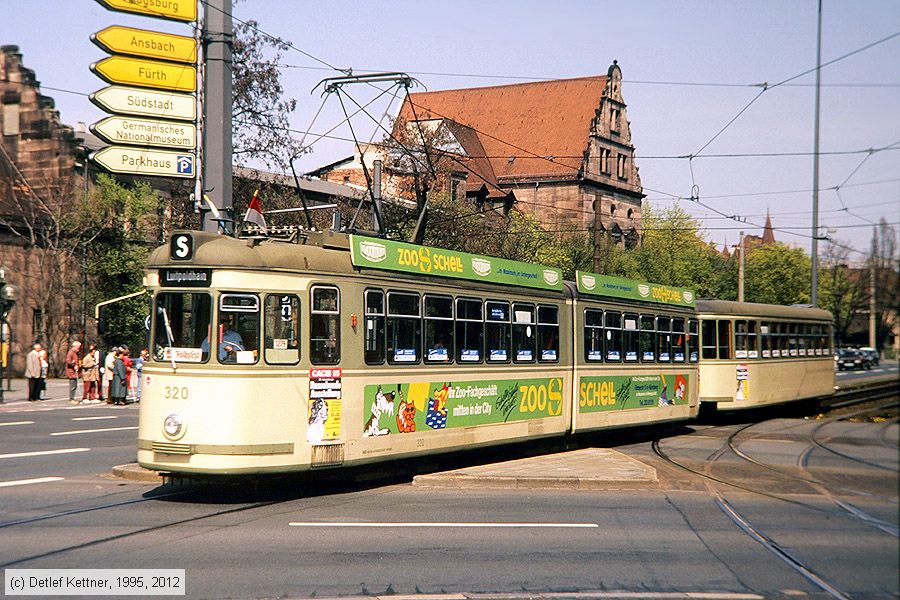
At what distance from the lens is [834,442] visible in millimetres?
4637

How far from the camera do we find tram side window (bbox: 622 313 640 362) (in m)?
20.6

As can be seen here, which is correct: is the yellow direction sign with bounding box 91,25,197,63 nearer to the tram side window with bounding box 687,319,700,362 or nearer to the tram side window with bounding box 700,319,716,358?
the tram side window with bounding box 687,319,700,362

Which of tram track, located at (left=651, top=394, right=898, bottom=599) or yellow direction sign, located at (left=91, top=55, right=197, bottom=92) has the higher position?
yellow direction sign, located at (left=91, top=55, right=197, bottom=92)

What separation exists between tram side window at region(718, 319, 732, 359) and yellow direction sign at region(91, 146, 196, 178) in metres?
15.9

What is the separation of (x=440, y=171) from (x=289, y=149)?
1319cm

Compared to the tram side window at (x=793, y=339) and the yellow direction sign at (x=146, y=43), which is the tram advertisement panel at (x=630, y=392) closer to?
the tram side window at (x=793, y=339)

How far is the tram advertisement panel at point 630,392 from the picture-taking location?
19.0m

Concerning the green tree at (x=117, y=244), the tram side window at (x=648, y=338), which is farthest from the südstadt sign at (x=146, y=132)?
the green tree at (x=117, y=244)

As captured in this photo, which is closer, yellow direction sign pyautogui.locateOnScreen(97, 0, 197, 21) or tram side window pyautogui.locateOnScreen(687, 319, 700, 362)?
yellow direction sign pyautogui.locateOnScreen(97, 0, 197, 21)

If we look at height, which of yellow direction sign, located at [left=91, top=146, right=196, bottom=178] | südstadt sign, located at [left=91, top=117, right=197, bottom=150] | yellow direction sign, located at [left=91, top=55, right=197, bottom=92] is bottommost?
yellow direction sign, located at [left=91, top=146, right=196, bottom=178]

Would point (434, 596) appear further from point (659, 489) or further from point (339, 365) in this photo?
point (659, 489)

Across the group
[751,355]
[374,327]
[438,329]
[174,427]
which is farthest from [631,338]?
[174,427]

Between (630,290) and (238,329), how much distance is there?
442 inches

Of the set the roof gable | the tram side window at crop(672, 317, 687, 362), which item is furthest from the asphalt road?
the roof gable
